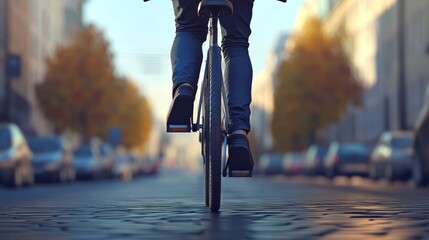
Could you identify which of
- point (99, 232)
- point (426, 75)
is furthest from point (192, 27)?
point (426, 75)

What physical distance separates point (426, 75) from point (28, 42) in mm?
31798

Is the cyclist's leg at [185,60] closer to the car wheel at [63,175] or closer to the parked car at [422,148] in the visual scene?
the parked car at [422,148]

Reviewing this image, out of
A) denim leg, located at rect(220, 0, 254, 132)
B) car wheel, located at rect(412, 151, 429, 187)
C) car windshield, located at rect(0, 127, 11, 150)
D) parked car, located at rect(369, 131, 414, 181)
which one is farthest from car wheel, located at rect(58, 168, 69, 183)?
denim leg, located at rect(220, 0, 254, 132)

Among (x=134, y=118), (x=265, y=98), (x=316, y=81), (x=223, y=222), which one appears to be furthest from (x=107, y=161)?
(x=265, y=98)

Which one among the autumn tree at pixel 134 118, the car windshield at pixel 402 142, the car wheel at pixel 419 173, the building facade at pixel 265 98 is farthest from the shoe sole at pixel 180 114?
the building facade at pixel 265 98

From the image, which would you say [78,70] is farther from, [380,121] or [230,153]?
[230,153]

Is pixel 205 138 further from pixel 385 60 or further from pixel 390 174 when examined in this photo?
pixel 385 60

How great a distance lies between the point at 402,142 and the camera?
31344 mm

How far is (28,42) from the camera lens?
76438 mm

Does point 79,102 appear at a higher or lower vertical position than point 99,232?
higher

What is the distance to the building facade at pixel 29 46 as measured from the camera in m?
67.8

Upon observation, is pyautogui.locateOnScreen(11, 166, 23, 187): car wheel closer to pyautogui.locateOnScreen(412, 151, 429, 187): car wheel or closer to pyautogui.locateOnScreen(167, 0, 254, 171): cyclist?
pyautogui.locateOnScreen(412, 151, 429, 187): car wheel

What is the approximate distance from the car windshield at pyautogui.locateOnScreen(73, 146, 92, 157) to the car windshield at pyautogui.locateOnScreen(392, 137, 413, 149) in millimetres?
15959

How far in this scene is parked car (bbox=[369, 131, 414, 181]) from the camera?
30.7 m
